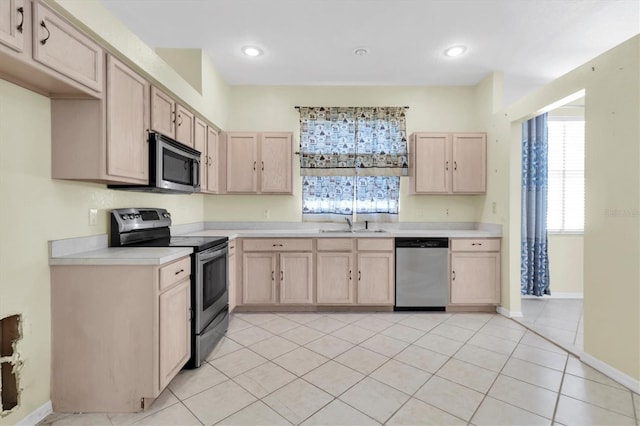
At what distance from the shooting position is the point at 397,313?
3508 mm

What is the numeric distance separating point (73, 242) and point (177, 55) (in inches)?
89.8

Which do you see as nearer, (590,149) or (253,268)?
(590,149)

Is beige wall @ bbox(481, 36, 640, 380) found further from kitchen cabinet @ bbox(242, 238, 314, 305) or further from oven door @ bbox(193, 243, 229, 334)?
oven door @ bbox(193, 243, 229, 334)

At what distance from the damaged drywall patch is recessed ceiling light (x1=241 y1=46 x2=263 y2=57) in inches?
112

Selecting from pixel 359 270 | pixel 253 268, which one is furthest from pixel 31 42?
pixel 359 270

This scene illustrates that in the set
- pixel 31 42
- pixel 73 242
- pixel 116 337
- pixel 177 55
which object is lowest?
pixel 116 337

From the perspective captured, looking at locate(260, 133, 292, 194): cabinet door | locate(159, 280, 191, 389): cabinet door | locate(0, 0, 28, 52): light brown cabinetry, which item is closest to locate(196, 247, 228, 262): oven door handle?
locate(159, 280, 191, 389): cabinet door

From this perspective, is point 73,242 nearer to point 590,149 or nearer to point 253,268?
point 253,268

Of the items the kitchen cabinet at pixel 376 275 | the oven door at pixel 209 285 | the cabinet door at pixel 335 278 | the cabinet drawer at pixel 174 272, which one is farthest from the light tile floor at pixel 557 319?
the cabinet drawer at pixel 174 272

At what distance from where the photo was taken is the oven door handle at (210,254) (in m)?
2.32

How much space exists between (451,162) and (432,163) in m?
0.23

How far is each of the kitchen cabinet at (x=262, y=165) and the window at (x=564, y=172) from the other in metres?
3.66

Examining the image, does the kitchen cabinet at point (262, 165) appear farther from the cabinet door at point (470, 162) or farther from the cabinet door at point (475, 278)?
the cabinet door at point (475, 278)

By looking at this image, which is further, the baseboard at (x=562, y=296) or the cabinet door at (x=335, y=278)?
the baseboard at (x=562, y=296)
